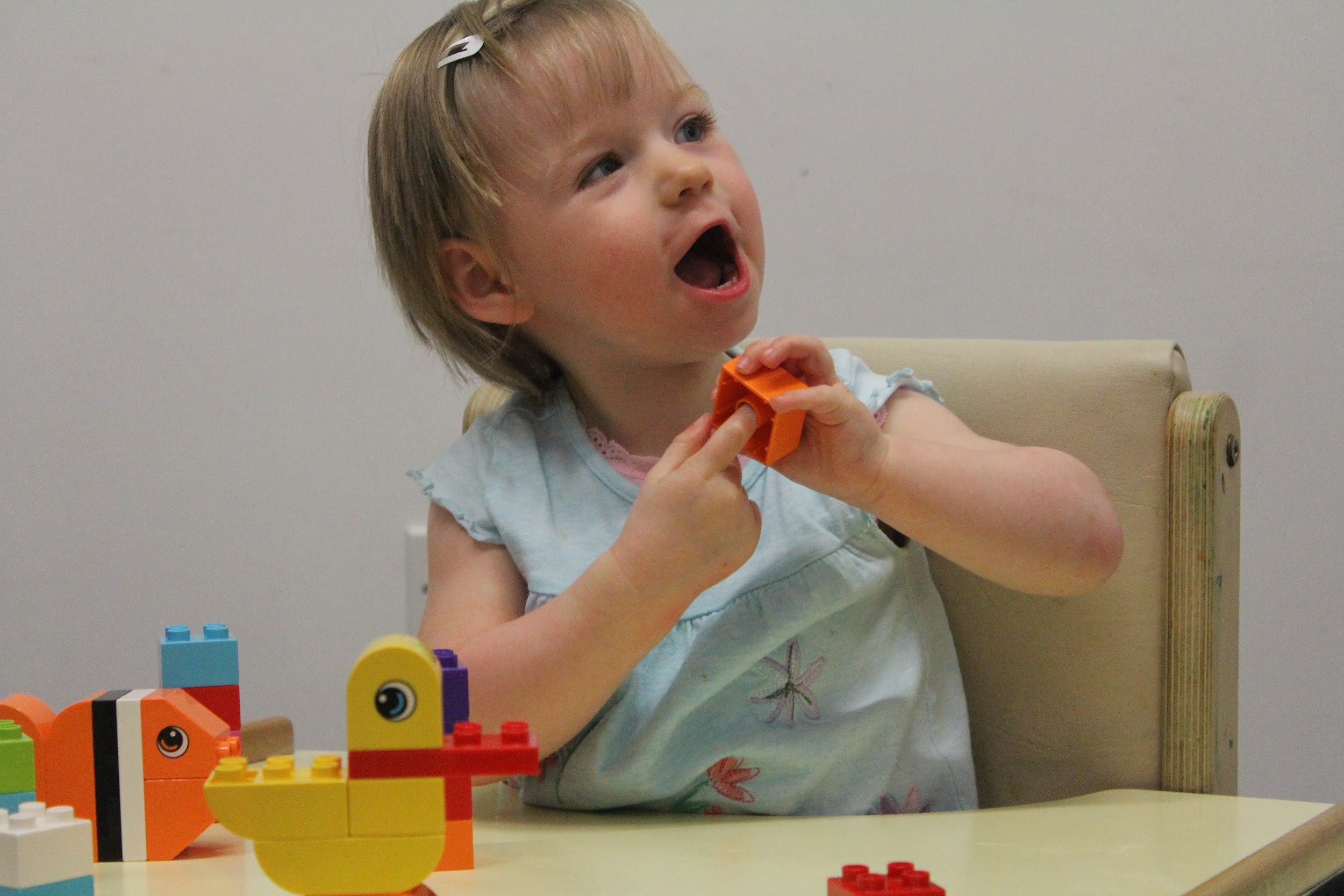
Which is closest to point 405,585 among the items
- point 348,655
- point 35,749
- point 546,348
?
point 348,655

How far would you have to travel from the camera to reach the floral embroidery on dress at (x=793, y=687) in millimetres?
688

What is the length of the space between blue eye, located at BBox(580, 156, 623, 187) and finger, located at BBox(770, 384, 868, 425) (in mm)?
191

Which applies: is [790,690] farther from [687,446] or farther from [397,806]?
[397,806]

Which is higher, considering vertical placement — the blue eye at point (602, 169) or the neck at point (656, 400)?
the blue eye at point (602, 169)

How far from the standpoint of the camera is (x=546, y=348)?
802 millimetres

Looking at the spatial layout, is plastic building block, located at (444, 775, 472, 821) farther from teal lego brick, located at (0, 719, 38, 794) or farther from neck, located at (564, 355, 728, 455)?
neck, located at (564, 355, 728, 455)

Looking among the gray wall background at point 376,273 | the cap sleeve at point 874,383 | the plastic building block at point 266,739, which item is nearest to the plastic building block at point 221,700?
the plastic building block at point 266,739

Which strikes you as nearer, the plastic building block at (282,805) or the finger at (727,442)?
the plastic building block at (282,805)

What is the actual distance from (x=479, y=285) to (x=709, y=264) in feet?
0.45

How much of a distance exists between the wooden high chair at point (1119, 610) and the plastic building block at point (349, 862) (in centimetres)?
Result: 39

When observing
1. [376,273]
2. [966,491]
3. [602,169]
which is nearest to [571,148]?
[602,169]

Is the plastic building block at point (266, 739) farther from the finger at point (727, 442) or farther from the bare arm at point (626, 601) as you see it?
the finger at point (727, 442)

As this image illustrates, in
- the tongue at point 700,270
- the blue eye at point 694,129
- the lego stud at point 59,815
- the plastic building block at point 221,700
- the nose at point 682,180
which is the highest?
the blue eye at point 694,129

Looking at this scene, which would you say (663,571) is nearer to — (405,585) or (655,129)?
(655,129)
